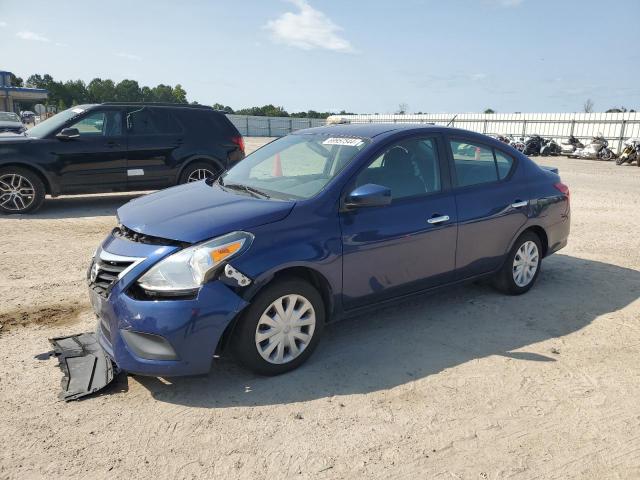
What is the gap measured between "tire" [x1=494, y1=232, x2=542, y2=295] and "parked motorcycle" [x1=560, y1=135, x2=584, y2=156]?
30.5 metres

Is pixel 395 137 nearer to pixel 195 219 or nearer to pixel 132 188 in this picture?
pixel 195 219

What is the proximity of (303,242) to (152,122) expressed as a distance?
7.04 m

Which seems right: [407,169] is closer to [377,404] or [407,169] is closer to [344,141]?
[344,141]

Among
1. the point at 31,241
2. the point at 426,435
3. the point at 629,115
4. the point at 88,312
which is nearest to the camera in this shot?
the point at 426,435

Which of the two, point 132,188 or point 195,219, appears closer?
point 195,219

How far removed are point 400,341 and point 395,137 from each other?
1679mm

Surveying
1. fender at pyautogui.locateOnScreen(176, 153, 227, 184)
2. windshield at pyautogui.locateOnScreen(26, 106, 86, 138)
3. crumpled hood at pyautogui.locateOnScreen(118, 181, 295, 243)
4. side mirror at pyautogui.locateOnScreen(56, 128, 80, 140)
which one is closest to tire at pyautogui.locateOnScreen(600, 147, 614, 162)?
fender at pyautogui.locateOnScreen(176, 153, 227, 184)

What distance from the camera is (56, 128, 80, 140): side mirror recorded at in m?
8.70

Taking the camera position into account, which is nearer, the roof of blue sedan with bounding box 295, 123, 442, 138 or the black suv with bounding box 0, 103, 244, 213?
the roof of blue sedan with bounding box 295, 123, 442, 138

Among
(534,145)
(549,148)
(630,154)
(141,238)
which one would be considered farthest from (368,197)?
(549,148)

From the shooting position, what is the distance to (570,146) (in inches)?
1278

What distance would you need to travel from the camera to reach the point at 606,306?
5078 millimetres

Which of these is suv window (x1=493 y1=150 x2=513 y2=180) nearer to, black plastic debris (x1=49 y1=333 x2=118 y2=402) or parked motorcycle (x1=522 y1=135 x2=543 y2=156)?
black plastic debris (x1=49 y1=333 x2=118 y2=402)

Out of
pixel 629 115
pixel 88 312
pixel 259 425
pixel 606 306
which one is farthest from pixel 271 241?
pixel 629 115
